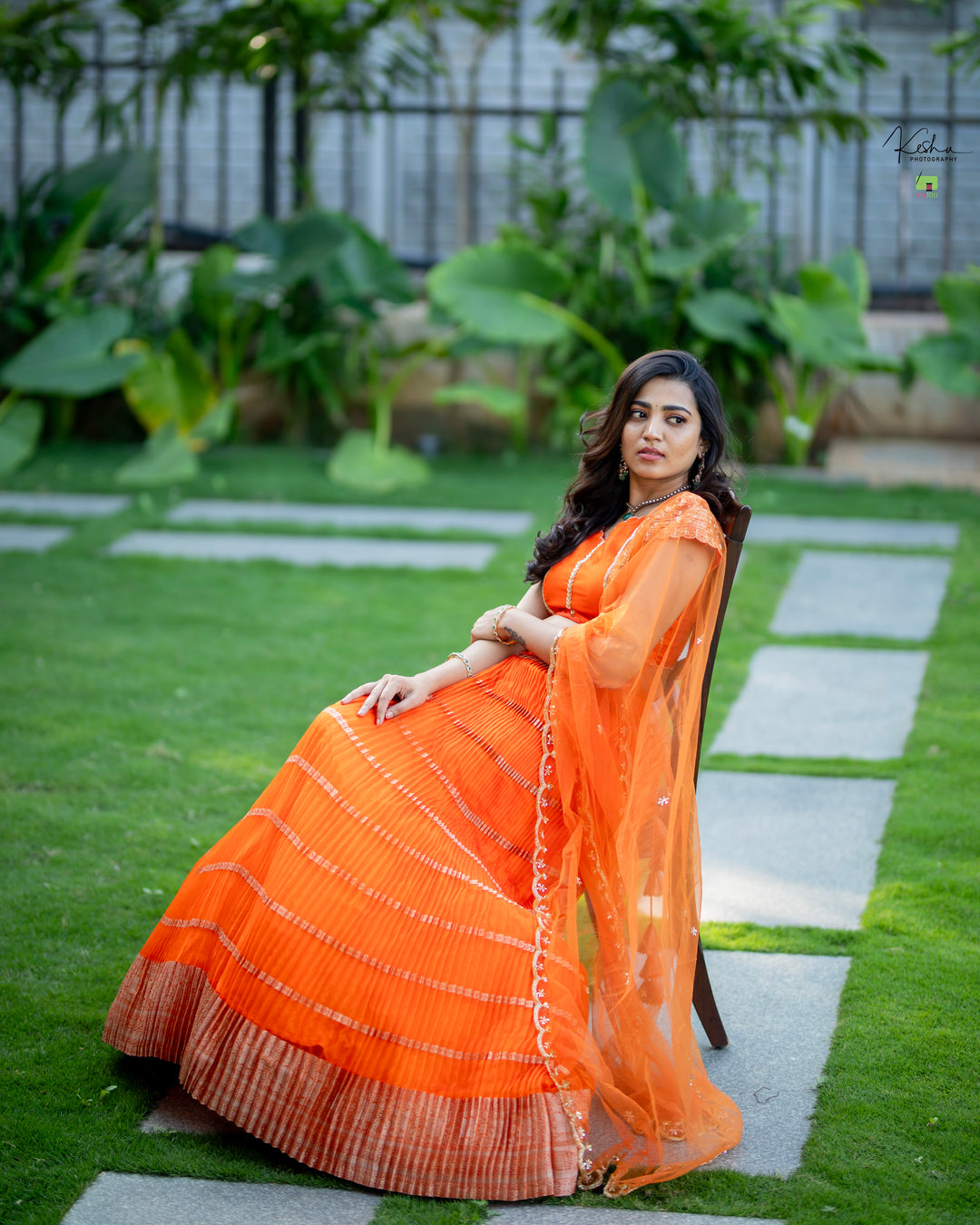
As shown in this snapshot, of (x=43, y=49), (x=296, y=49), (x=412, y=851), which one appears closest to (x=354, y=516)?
(x=296, y=49)

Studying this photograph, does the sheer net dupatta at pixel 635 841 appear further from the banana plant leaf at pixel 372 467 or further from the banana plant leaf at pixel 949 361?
the banana plant leaf at pixel 949 361

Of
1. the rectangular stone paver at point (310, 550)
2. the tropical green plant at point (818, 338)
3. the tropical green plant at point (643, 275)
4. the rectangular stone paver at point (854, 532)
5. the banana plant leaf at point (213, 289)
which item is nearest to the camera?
the rectangular stone paver at point (310, 550)

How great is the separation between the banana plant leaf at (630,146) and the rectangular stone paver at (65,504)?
333 centimetres

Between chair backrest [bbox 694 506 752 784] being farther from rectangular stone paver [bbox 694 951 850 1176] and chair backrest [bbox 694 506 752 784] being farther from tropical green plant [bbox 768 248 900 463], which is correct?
tropical green plant [bbox 768 248 900 463]

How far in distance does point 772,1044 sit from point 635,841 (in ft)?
1.84

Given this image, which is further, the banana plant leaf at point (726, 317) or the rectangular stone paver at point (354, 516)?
the banana plant leaf at point (726, 317)

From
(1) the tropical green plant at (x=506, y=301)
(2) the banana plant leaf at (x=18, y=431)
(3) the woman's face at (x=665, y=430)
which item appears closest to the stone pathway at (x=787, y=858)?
(3) the woman's face at (x=665, y=430)

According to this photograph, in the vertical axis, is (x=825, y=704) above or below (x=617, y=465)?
below

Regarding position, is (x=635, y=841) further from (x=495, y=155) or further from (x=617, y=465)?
(x=495, y=155)

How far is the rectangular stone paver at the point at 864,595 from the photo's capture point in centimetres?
543

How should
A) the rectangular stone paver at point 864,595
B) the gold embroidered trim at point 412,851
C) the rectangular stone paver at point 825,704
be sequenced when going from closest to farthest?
the gold embroidered trim at point 412,851 → the rectangular stone paver at point 825,704 → the rectangular stone paver at point 864,595

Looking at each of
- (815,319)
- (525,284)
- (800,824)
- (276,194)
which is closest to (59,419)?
(276,194)

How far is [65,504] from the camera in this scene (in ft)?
24.5

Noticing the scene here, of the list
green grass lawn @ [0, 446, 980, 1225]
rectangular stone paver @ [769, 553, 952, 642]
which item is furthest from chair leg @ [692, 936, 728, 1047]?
rectangular stone paver @ [769, 553, 952, 642]
